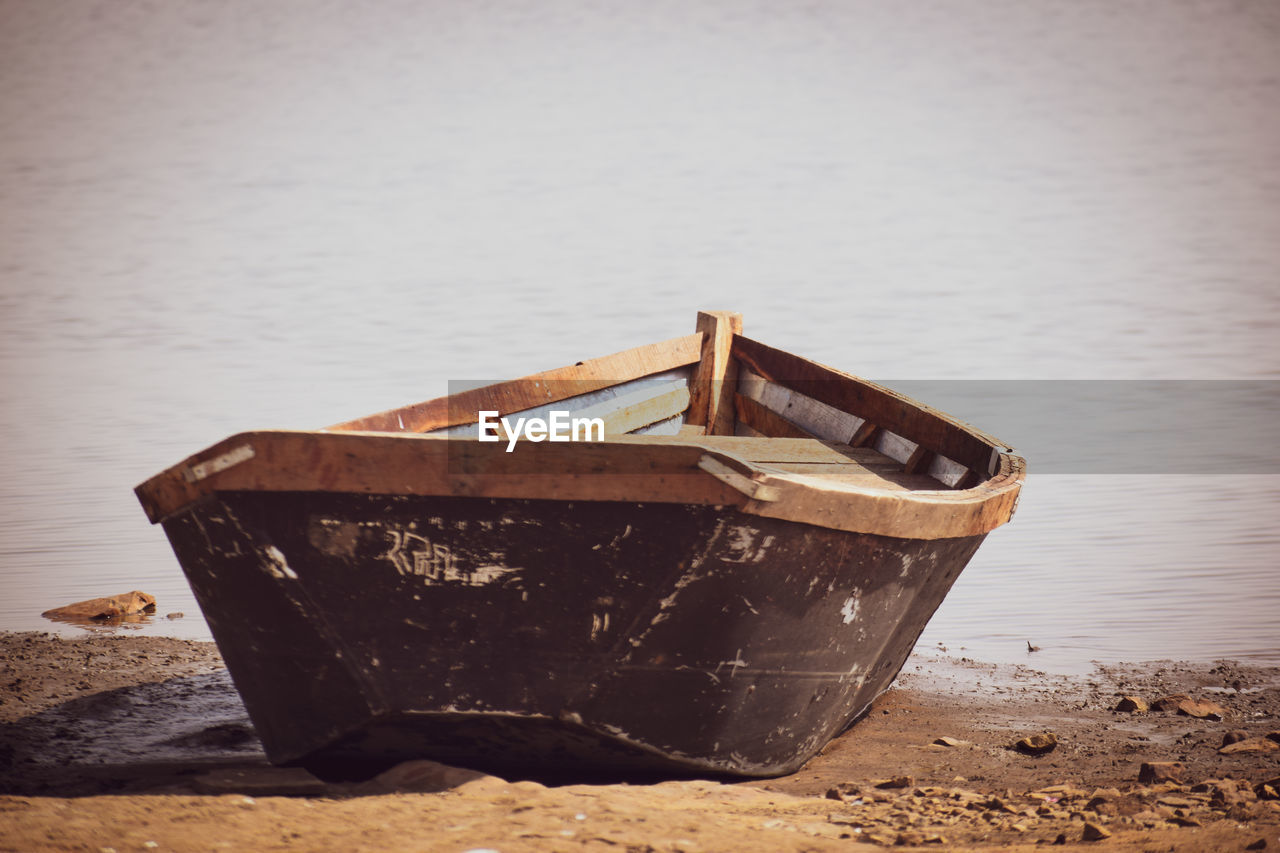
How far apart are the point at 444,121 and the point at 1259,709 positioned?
3185 centimetres

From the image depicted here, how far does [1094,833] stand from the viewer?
11.5 ft

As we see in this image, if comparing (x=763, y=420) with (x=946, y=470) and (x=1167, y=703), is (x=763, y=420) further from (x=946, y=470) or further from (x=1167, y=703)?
(x=1167, y=703)

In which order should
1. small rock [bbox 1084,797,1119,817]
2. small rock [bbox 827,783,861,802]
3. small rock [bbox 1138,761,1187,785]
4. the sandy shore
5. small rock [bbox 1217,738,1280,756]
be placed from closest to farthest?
the sandy shore → small rock [bbox 1084,797,1119,817] → small rock [bbox 827,783,861,802] → small rock [bbox 1138,761,1187,785] → small rock [bbox 1217,738,1280,756]

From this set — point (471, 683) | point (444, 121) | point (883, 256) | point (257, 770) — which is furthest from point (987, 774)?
point (444, 121)

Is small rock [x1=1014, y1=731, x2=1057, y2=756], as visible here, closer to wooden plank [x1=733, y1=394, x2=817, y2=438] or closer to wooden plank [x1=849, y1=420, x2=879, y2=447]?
wooden plank [x1=849, y1=420, x2=879, y2=447]

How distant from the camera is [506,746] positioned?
3824mm

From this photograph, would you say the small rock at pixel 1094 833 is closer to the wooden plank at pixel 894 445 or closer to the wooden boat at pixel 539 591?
the wooden boat at pixel 539 591

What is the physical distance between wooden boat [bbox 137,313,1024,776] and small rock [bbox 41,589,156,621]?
2458mm

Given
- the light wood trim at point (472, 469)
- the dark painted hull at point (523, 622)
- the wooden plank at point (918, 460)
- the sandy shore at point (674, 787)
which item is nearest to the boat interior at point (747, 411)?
the wooden plank at point (918, 460)

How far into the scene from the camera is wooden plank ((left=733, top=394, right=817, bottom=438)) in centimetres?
674

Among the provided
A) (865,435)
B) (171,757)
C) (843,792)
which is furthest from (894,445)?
(171,757)

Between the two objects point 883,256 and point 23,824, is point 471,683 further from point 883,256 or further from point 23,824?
point 883,256

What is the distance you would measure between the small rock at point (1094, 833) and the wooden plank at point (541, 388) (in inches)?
119

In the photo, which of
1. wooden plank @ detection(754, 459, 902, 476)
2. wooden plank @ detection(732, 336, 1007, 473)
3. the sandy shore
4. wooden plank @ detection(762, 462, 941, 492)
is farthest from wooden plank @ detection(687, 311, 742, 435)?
the sandy shore
